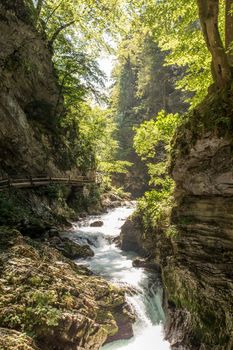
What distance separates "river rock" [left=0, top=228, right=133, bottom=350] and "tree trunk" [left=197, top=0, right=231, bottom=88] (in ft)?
20.6

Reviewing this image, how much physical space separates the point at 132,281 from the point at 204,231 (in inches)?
211

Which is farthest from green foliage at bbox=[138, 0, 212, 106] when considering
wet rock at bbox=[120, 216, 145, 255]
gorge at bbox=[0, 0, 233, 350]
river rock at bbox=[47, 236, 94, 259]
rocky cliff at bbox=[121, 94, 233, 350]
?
river rock at bbox=[47, 236, 94, 259]

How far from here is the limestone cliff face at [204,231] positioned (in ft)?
20.7

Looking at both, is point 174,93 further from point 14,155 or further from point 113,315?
point 113,315

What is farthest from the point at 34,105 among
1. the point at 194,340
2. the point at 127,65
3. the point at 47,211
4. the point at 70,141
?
the point at 127,65

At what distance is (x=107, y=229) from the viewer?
18.3 m

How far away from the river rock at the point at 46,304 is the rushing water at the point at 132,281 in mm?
1139

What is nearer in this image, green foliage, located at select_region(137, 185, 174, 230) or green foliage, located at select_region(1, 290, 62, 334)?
green foliage, located at select_region(1, 290, 62, 334)

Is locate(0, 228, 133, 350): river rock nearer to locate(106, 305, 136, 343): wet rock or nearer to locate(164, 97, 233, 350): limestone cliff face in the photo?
locate(106, 305, 136, 343): wet rock

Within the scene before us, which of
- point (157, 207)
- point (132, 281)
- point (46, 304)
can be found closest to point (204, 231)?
point (157, 207)

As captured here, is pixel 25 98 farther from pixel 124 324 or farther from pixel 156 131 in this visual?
pixel 124 324

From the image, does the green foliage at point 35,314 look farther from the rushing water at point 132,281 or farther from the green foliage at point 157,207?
the green foliage at point 157,207

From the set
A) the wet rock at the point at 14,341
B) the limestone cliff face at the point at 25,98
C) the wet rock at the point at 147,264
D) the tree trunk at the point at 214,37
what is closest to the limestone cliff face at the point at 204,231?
→ the tree trunk at the point at 214,37

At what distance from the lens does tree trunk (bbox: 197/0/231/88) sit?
6.37m
